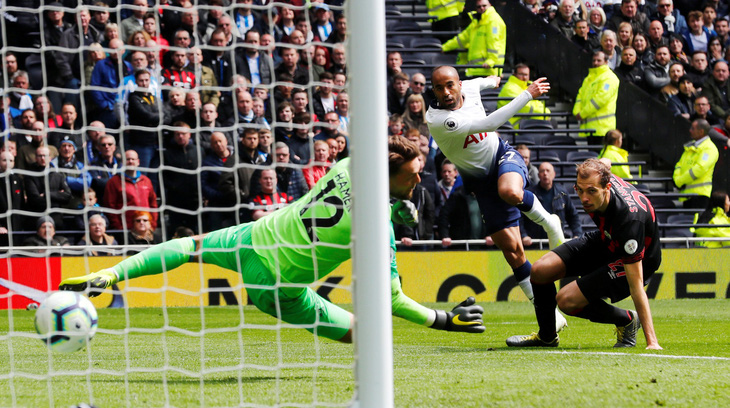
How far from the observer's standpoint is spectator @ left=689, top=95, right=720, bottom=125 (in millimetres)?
16094

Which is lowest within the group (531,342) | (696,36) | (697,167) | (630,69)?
(531,342)

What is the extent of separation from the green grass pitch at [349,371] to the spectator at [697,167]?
6.31 m

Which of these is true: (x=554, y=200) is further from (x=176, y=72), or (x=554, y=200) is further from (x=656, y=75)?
(x=176, y=72)

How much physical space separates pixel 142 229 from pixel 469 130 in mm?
4799

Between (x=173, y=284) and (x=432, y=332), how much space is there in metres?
4.20

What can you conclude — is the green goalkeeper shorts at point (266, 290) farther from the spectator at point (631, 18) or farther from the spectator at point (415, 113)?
the spectator at point (631, 18)

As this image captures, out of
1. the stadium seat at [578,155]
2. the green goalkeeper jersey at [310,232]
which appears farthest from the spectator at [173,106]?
the stadium seat at [578,155]

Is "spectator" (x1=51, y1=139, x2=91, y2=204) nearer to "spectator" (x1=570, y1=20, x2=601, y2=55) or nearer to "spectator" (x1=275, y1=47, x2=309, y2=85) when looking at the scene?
"spectator" (x1=275, y1=47, x2=309, y2=85)

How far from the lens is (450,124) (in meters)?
8.28

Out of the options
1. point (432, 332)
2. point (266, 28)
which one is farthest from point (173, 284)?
point (432, 332)

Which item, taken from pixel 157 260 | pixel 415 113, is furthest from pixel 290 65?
pixel 157 260

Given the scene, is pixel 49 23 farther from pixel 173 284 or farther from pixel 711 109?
pixel 711 109

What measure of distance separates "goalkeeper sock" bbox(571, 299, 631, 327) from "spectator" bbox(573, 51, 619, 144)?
8.53 metres

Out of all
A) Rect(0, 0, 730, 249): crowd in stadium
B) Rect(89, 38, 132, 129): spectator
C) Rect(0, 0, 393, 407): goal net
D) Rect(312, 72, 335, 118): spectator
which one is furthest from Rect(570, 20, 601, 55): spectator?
Rect(89, 38, 132, 129): spectator
